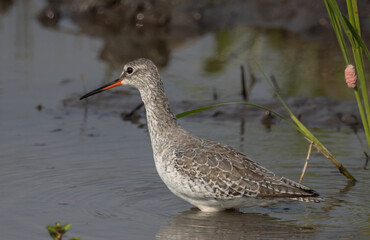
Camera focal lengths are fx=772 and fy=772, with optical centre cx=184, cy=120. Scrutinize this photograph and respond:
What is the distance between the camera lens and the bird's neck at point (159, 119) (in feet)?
28.6

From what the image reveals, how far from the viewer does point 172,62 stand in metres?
15.1

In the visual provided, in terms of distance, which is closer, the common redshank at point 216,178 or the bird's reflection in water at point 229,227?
the bird's reflection in water at point 229,227

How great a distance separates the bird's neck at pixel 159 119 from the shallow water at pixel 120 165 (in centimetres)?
68

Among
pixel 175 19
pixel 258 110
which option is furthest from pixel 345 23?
pixel 175 19

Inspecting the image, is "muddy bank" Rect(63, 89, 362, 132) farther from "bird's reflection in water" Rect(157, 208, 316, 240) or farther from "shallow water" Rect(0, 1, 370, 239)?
"bird's reflection in water" Rect(157, 208, 316, 240)

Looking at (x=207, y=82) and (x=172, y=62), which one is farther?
(x=172, y=62)

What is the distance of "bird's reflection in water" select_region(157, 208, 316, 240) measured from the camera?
7598mm

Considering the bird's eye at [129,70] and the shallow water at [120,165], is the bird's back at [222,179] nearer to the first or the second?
the shallow water at [120,165]

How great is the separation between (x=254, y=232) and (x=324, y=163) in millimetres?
2615

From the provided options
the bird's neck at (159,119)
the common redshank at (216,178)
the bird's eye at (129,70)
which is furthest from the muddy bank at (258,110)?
the common redshank at (216,178)

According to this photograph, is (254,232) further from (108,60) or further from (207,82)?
(108,60)

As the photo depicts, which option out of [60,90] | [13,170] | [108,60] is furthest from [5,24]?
[13,170]

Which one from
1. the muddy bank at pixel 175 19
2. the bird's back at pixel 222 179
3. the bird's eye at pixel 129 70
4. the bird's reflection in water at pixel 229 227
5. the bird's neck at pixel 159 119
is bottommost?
the bird's reflection in water at pixel 229 227

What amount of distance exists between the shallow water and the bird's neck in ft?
2.23
